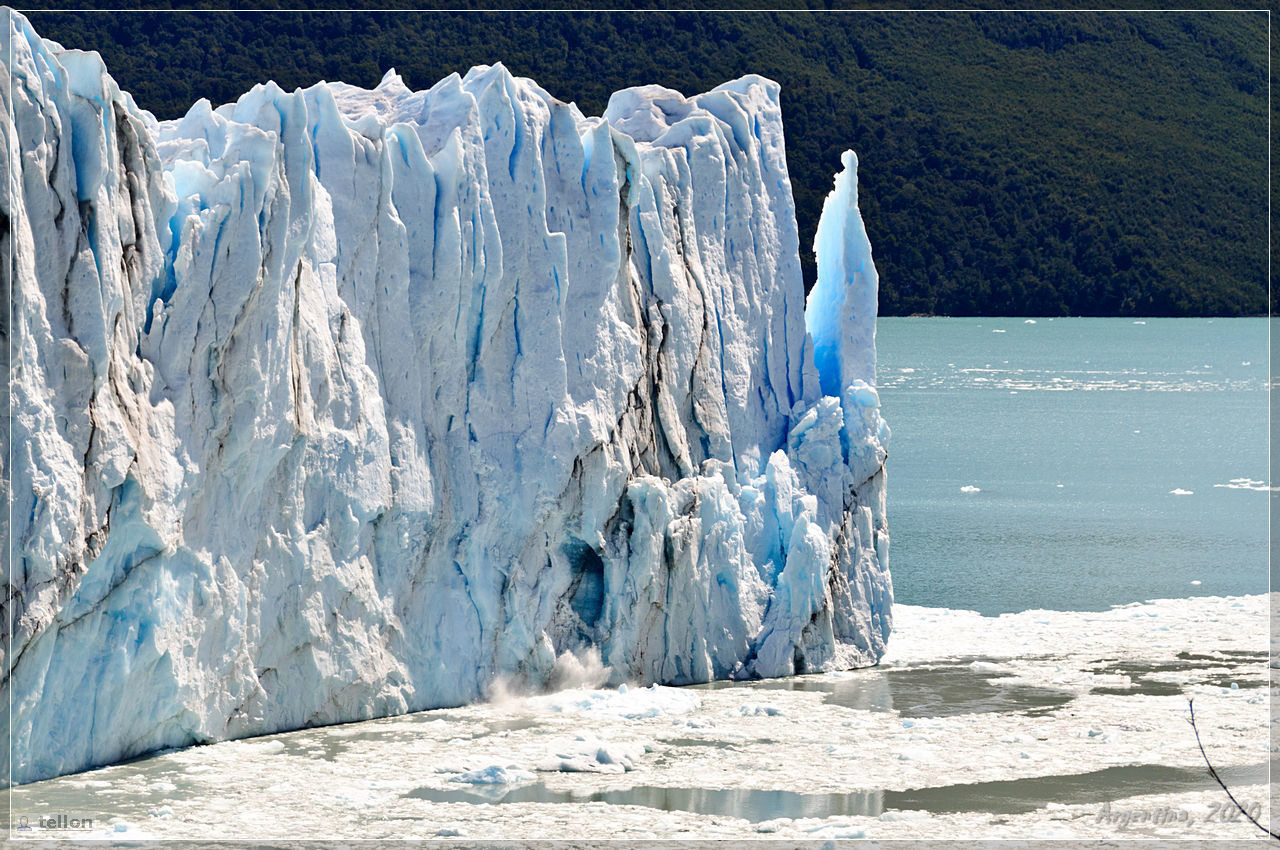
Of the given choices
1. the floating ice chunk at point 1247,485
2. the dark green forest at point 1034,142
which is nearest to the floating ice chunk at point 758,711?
the floating ice chunk at point 1247,485

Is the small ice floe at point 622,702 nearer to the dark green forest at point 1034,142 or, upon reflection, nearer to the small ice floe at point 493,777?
the small ice floe at point 493,777

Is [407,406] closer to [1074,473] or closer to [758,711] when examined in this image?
[758,711]

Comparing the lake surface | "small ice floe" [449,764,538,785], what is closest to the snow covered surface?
"small ice floe" [449,764,538,785]

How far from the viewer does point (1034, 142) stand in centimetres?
6562

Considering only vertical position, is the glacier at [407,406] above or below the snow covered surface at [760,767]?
above

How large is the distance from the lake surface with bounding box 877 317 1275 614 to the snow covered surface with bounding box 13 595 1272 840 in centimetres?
453

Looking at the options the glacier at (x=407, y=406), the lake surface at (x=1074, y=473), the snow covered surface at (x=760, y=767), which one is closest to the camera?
the snow covered surface at (x=760, y=767)

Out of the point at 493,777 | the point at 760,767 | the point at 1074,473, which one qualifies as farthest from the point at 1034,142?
the point at 493,777

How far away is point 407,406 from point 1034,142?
188ft

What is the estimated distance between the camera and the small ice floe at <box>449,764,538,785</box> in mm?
9891

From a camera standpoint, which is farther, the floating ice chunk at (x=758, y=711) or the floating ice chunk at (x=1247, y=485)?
the floating ice chunk at (x=1247, y=485)

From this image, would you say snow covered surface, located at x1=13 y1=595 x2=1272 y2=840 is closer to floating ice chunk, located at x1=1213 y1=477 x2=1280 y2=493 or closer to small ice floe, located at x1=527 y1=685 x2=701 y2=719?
small ice floe, located at x1=527 y1=685 x2=701 y2=719

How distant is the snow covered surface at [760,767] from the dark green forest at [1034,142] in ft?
149

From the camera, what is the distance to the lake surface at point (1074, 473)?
1942 cm
